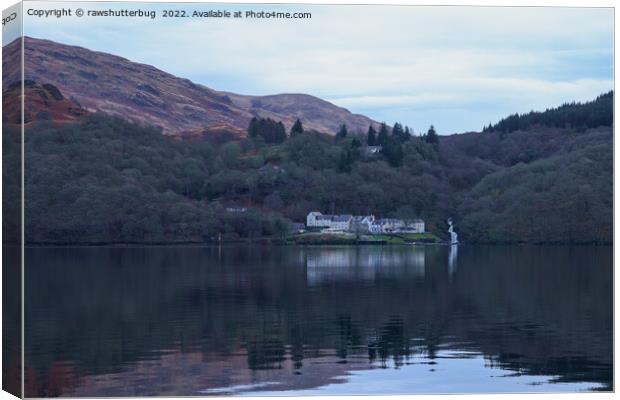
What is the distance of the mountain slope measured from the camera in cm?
1780

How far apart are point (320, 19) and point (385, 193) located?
5.39 m

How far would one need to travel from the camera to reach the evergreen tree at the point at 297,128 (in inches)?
794

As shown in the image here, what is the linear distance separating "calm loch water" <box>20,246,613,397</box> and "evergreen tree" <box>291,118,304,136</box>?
2213mm

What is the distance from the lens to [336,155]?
2169 cm

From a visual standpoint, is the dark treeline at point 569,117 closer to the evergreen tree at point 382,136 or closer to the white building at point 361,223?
the evergreen tree at point 382,136

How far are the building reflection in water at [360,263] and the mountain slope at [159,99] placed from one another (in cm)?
216

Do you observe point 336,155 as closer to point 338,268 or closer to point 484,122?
point 338,268

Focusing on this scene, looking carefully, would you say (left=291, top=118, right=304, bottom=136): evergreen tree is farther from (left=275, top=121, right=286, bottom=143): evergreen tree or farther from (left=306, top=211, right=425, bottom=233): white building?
(left=306, top=211, right=425, bottom=233): white building

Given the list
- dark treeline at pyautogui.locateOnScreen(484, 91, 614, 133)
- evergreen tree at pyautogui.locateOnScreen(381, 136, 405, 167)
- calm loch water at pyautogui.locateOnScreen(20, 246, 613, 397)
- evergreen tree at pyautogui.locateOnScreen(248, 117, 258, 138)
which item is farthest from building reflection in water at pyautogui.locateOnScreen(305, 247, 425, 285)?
dark treeline at pyautogui.locateOnScreen(484, 91, 614, 133)

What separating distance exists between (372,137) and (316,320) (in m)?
3.59

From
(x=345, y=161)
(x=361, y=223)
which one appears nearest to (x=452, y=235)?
(x=361, y=223)

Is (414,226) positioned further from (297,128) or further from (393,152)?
(297,128)

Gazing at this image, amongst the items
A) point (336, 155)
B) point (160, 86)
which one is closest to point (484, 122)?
point (336, 155)

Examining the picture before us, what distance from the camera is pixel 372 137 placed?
2052 cm
